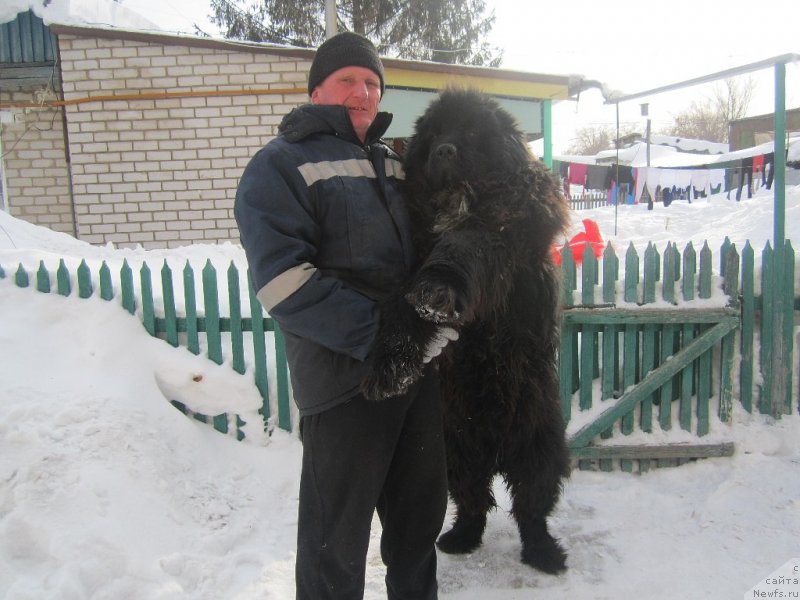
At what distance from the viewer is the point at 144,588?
2480 mm

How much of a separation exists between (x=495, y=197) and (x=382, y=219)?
1.41 feet

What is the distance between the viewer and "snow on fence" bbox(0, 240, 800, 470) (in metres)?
3.71

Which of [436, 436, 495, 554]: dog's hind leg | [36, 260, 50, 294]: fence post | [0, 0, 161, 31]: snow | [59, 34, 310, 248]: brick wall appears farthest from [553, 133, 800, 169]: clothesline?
[436, 436, 495, 554]: dog's hind leg

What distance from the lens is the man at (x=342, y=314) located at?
1.70 m

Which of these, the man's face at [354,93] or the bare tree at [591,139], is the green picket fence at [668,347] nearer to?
the man's face at [354,93]

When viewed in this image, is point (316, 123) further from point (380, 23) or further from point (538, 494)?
point (380, 23)

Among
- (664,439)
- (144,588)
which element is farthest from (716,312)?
(144,588)

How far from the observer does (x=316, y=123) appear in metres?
1.92

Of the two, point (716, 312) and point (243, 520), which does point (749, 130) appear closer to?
point (716, 312)

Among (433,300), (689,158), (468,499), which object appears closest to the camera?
(433,300)

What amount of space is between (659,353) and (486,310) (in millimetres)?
2432

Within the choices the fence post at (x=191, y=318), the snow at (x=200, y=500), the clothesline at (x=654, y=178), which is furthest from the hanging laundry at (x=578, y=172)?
the fence post at (x=191, y=318)

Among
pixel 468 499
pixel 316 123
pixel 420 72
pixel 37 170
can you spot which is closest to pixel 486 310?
pixel 316 123

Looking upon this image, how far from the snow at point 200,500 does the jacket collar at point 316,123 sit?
6.59 ft
